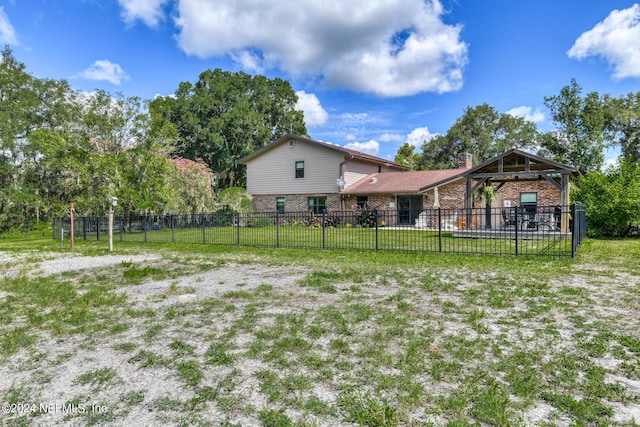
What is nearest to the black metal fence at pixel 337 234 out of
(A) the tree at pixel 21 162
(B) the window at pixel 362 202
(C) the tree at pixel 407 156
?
(A) the tree at pixel 21 162

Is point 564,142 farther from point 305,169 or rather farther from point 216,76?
point 216,76

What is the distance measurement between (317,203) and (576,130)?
64.6 ft

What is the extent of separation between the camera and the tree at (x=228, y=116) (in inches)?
1315

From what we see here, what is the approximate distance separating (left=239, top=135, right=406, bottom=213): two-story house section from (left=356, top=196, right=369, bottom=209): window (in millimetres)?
1103

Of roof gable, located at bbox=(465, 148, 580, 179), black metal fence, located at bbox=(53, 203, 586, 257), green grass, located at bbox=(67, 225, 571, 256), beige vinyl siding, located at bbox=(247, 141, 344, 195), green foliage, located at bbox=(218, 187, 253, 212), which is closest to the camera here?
green grass, located at bbox=(67, 225, 571, 256)

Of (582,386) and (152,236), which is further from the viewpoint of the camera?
(152,236)

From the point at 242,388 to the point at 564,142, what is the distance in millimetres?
31833

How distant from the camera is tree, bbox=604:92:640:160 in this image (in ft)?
94.9

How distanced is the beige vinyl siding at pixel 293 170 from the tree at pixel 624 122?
2213 cm

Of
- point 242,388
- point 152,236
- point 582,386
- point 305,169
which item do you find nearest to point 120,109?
point 152,236

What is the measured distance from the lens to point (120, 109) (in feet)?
69.6

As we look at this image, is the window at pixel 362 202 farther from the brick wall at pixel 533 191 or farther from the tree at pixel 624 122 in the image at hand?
the tree at pixel 624 122

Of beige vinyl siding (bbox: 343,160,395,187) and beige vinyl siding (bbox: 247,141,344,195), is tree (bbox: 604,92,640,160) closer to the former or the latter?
beige vinyl siding (bbox: 343,160,395,187)

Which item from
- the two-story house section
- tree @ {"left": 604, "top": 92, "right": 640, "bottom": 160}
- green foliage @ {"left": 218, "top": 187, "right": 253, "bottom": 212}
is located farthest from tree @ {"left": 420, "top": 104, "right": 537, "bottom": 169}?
green foliage @ {"left": 218, "top": 187, "right": 253, "bottom": 212}
